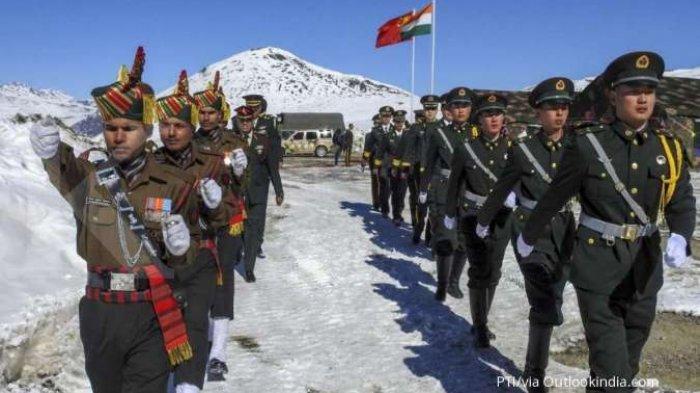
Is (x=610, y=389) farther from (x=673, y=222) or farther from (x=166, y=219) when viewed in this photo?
(x=166, y=219)

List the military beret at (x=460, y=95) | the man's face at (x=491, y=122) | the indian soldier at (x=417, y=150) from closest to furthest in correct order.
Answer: the man's face at (x=491, y=122) < the military beret at (x=460, y=95) < the indian soldier at (x=417, y=150)

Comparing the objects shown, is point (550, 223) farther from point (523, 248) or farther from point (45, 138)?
point (45, 138)

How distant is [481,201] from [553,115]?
134 centimetres

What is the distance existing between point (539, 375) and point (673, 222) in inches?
57.0

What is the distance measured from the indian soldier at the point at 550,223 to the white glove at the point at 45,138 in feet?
9.95

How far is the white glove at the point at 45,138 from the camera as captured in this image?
2590mm

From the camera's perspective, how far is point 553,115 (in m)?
4.67

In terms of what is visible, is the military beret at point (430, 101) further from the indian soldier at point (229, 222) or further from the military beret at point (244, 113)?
the indian soldier at point (229, 222)

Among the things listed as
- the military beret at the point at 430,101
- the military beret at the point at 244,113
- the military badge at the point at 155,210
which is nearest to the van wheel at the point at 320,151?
the military beret at the point at 430,101

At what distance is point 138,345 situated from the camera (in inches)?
114

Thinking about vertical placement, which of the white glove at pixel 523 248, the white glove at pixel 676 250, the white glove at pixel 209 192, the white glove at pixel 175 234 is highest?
the white glove at pixel 209 192

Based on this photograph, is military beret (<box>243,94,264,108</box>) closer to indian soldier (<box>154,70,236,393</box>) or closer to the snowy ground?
the snowy ground

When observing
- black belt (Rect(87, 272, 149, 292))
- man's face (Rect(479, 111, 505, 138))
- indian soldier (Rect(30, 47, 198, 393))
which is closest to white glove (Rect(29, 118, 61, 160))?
indian soldier (Rect(30, 47, 198, 393))

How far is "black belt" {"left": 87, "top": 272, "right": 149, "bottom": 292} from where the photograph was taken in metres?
2.85
